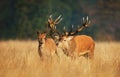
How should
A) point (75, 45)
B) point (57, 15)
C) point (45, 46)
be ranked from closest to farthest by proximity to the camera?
point (45, 46) → point (75, 45) → point (57, 15)

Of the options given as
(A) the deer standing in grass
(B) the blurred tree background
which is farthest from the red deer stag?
(B) the blurred tree background

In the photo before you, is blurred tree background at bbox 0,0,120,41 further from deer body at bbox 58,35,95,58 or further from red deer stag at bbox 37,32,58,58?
red deer stag at bbox 37,32,58,58

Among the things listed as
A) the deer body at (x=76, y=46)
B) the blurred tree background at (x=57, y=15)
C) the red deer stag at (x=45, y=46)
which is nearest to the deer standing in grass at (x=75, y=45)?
the deer body at (x=76, y=46)

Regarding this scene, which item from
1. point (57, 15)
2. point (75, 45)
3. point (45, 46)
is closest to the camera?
point (45, 46)

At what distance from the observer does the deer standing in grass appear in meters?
7.93

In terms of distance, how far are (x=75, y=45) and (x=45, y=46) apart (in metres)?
0.55

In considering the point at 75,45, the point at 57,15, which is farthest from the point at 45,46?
the point at 57,15

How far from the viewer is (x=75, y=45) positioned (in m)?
8.12

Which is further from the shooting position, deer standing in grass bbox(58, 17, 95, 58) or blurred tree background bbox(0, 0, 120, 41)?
blurred tree background bbox(0, 0, 120, 41)

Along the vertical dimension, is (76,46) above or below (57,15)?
above

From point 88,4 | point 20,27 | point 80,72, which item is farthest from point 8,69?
point 88,4

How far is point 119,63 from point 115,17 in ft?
58.6

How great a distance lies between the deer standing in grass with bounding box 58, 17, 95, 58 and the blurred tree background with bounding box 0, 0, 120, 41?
11.6m

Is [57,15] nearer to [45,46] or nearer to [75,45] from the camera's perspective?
[75,45]
